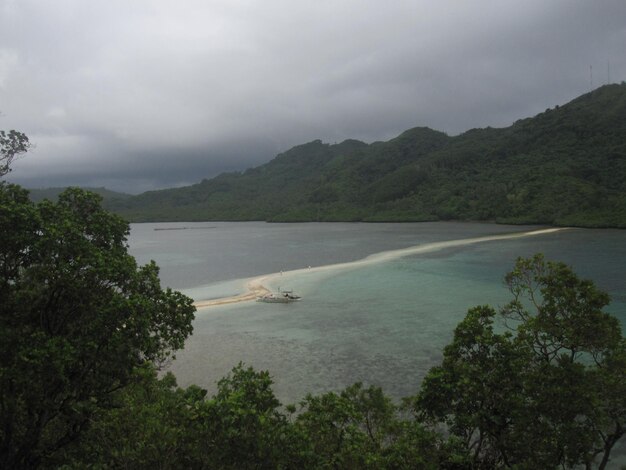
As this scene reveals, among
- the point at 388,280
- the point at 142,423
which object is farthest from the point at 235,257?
the point at 142,423

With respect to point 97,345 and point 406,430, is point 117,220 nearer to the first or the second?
point 97,345

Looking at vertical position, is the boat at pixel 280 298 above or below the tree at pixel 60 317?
below

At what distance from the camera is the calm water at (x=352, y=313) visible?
110 ft

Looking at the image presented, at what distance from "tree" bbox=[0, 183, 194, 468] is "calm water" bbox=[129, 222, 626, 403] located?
1784 centimetres

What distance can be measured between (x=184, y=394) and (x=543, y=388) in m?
11.7

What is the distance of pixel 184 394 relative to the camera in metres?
13.9

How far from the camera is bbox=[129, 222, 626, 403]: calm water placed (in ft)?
110

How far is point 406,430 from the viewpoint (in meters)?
15.5

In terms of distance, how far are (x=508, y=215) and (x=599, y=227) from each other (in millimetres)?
46708

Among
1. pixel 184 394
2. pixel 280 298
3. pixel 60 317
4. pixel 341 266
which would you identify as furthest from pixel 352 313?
pixel 60 317

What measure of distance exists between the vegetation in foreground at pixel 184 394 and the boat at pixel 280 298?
41.7 meters

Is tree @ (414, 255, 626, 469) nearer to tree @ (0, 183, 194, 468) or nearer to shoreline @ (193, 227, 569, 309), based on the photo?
tree @ (0, 183, 194, 468)

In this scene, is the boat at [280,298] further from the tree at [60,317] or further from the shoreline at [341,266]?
the tree at [60,317]

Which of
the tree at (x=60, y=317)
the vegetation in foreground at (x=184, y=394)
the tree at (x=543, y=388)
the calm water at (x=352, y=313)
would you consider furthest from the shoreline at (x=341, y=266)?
the tree at (x=543, y=388)
